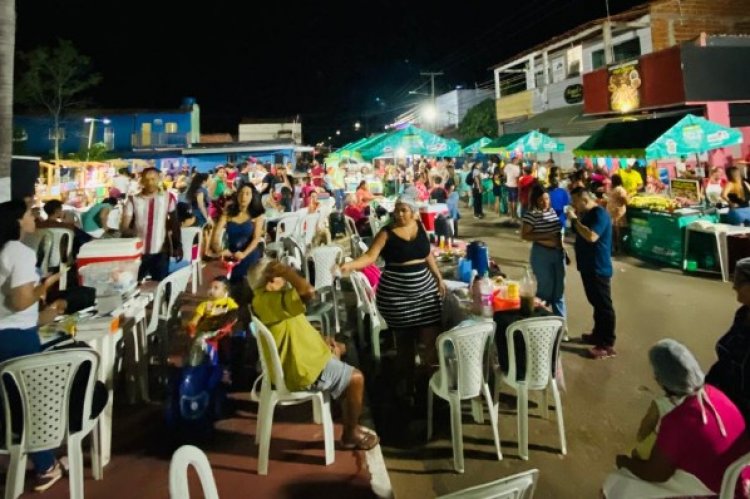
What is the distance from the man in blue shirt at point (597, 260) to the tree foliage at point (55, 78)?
141 feet

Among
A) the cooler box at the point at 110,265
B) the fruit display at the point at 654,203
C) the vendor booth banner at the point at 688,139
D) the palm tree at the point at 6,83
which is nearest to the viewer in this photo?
the cooler box at the point at 110,265

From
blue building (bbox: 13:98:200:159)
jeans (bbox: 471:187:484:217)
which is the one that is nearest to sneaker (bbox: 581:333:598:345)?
jeans (bbox: 471:187:484:217)

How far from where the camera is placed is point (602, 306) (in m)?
5.31

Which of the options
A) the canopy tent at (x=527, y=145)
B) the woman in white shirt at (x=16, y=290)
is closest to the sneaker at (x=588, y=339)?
the woman in white shirt at (x=16, y=290)

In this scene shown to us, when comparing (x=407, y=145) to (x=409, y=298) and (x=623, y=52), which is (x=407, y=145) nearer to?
(x=409, y=298)

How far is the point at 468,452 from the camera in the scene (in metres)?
3.76

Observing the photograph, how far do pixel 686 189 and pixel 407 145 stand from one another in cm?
574

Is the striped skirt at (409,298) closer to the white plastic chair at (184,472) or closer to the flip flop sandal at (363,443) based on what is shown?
the flip flop sandal at (363,443)

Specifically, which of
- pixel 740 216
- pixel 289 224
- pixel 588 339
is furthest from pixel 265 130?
pixel 588 339

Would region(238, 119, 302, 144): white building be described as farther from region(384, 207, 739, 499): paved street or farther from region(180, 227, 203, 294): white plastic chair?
region(384, 207, 739, 499): paved street

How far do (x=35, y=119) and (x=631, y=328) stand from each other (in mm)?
47982

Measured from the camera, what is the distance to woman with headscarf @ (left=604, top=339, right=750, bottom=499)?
6.76 ft

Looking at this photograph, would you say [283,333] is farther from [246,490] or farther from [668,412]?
[668,412]

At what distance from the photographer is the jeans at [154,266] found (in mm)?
5535
